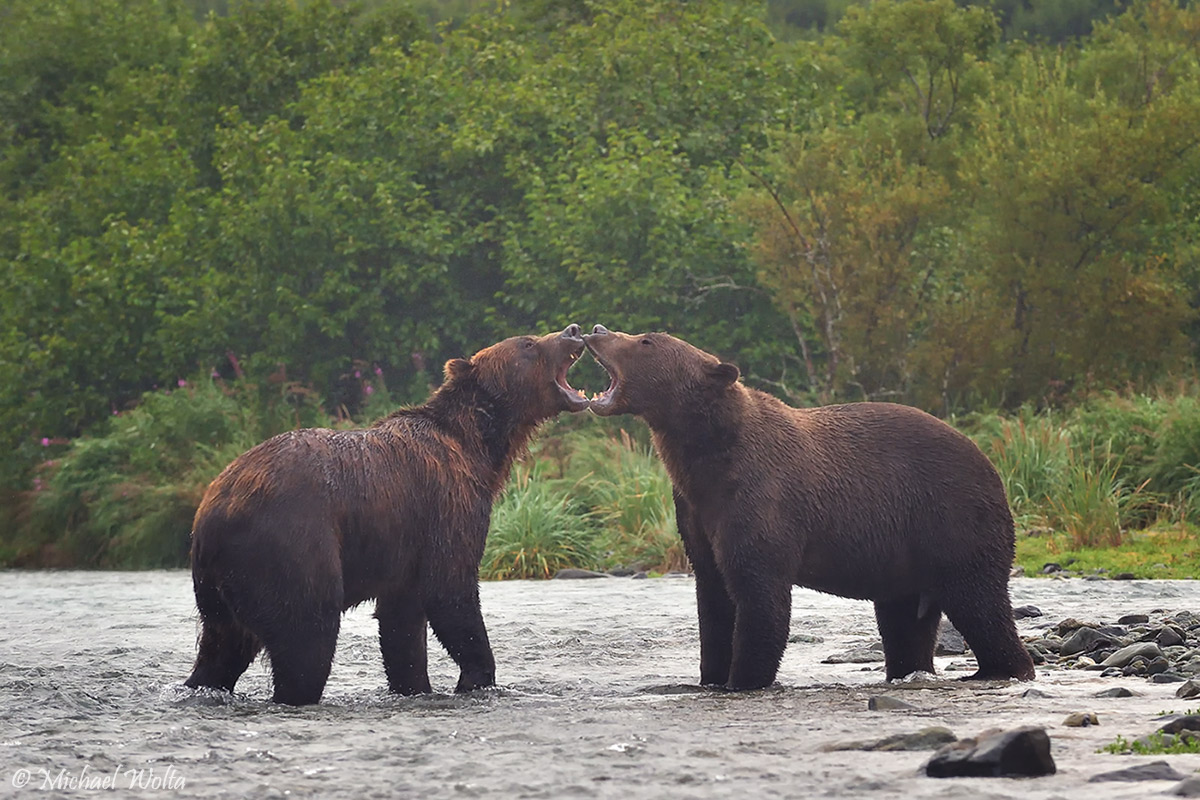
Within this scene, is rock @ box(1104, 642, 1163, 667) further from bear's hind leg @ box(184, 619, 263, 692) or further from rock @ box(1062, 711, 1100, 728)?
bear's hind leg @ box(184, 619, 263, 692)

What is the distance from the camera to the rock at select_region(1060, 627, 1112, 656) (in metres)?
9.68

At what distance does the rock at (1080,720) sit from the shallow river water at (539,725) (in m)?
0.05

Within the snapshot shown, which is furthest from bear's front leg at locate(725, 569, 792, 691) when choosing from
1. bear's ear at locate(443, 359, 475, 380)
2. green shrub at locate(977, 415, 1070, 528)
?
green shrub at locate(977, 415, 1070, 528)

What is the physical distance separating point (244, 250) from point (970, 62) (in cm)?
1366

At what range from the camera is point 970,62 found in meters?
29.9

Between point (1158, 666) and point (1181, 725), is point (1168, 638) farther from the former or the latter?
point (1181, 725)

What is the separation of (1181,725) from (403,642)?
387 cm

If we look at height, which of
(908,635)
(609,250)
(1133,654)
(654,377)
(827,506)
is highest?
(609,250)

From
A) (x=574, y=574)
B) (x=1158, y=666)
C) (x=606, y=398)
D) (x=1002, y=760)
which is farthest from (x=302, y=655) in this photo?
(x=574, y=574)

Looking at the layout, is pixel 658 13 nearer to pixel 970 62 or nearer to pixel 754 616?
pixel 970 62

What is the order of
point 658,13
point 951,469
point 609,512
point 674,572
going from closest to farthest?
point 951,469
point 674,572
point 609,512
point 658,13

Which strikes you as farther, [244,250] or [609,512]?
[244,250]

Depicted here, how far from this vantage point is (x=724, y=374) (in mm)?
8492

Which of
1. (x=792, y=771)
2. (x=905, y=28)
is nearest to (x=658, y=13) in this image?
(x=905, y=28)
